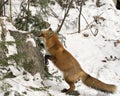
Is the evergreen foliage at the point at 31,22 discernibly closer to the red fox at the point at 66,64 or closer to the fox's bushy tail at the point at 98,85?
the red fox at the point at 66,64

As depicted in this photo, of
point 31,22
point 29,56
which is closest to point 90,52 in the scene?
point 31,22

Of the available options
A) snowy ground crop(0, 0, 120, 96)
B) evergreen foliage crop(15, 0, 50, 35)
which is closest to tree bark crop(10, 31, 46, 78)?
snowy ground crop(0, 0, 120, 96)

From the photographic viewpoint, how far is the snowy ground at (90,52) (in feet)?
21.4

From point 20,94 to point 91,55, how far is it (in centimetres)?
411

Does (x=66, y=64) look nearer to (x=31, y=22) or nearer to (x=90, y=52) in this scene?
(x=31, y=22)

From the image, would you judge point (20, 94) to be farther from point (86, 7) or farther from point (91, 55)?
point (86, 7)

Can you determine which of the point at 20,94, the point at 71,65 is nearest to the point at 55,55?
the point at 71,65

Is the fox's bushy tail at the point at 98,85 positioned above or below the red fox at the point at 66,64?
below

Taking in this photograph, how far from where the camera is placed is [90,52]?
388 inches

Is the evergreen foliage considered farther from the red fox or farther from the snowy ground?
the red fox

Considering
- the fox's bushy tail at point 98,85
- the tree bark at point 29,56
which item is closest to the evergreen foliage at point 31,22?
the tree bark at point 29,56

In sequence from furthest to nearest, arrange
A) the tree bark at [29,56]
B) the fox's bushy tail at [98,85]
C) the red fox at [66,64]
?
the tree bark at [29,56], the red fox at [66,64], the fox's bushy tail at [98,85]

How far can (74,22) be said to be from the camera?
11.4m

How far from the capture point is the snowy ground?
653 centimetres
